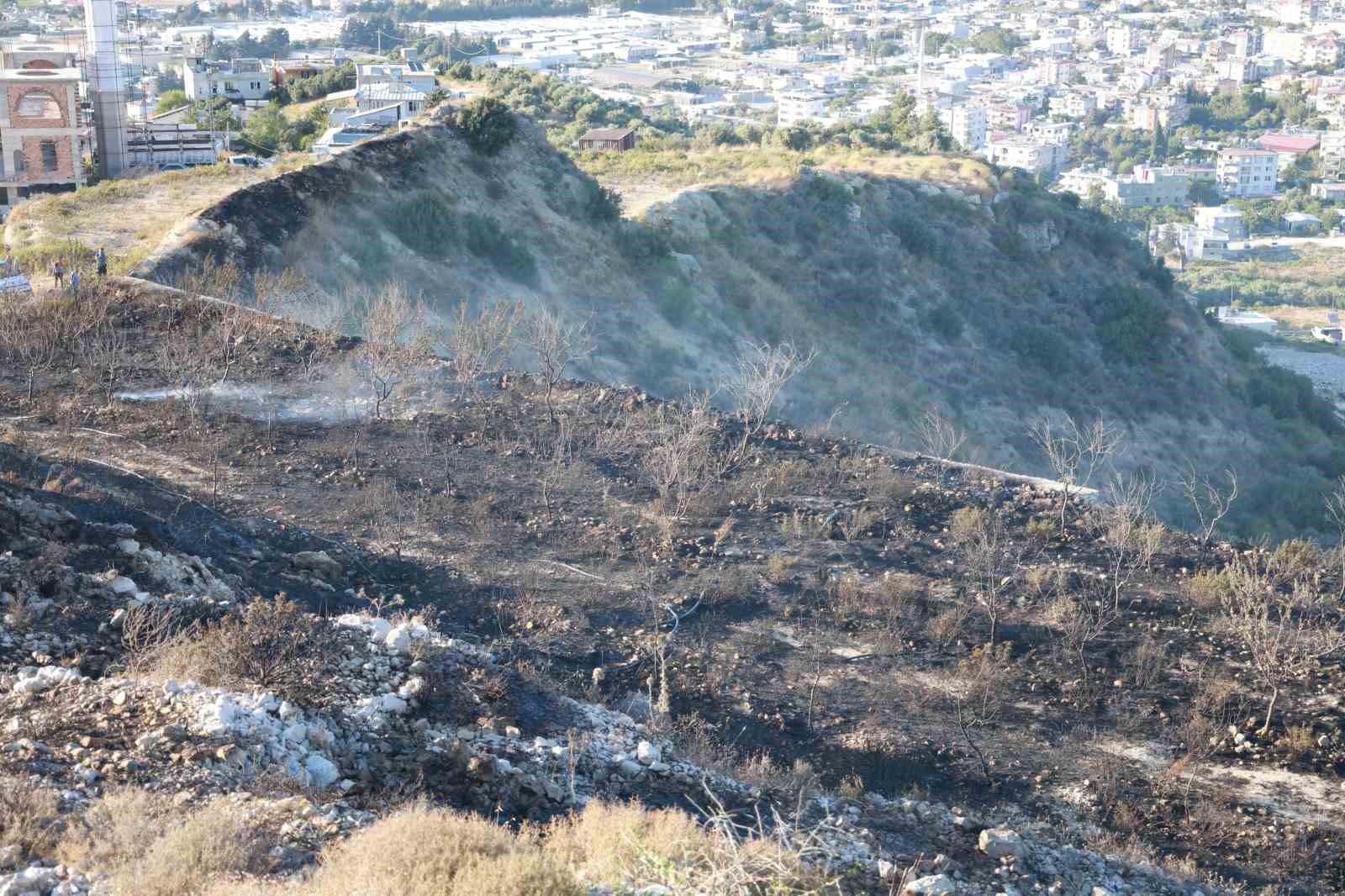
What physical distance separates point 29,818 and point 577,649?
497cm

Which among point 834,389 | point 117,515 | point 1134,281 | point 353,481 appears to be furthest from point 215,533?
point 1134,281

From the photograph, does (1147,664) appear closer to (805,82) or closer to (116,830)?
(116,830)

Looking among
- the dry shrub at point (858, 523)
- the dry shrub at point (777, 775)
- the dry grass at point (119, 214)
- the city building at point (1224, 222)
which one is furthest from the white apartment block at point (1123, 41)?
the dry shrub at point (777, 775)

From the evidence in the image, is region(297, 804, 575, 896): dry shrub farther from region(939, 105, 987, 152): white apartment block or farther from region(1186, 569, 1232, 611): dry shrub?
region(939, 105, 987, 152): white apartment block

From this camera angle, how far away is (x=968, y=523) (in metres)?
13.4

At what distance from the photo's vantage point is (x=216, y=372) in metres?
15.7

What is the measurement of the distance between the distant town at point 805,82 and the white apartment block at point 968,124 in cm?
17

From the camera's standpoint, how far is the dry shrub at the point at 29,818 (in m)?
6.08

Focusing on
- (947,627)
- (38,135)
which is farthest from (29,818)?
(38,135)

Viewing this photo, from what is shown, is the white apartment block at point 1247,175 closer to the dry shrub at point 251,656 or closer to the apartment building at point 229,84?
the apartment building at point 229,84

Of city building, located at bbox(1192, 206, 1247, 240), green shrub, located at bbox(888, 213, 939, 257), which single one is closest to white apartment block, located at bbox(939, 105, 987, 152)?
city building, located at bbox(1192, 206, 1247, 240)

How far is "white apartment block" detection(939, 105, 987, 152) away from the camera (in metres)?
96.3

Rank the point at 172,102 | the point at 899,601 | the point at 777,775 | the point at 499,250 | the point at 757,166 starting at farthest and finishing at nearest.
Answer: the point at 172,102
the point at 757,166
the point at 499,250
the point at 899,601
the point at 777,775

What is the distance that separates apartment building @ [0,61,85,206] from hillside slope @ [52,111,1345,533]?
733 cm
